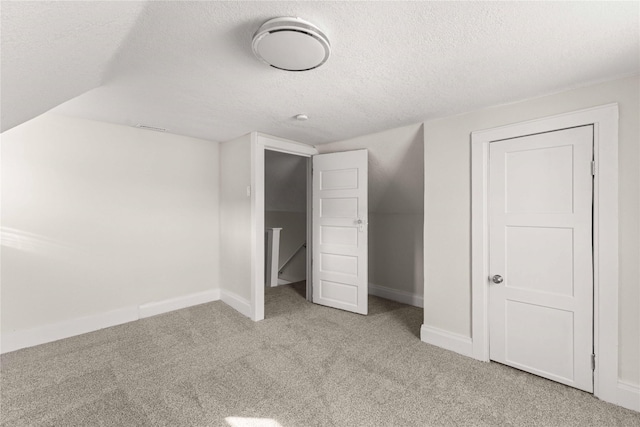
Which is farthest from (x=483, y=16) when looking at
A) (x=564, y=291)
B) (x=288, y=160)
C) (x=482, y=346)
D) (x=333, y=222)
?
(x=288, y=160)

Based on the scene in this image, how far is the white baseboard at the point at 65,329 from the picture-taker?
8.55 feet

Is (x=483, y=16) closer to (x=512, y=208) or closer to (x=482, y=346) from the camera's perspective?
(x=512, y=208)

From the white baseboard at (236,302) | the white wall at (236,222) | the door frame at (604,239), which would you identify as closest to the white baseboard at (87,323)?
the white baseboard at (236,302)

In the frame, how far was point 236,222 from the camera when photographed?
372 centimetres

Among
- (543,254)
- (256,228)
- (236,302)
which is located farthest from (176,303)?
(543,254)

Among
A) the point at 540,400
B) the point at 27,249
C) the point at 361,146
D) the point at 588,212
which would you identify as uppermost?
the point at 361,146

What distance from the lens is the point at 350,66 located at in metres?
1.78

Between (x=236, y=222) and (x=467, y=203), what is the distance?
8.82ft

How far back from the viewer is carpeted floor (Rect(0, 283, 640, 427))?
1.79 meters

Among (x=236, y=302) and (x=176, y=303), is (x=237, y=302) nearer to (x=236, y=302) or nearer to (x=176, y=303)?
(x=236, y=302)

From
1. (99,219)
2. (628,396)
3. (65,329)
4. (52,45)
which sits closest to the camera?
(52,45)

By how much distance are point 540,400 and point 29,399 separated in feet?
11.5

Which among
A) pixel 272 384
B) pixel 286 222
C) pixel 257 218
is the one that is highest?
pixel 257 218

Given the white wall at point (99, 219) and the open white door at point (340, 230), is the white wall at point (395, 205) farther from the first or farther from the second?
the white wall at point (99, 219)
